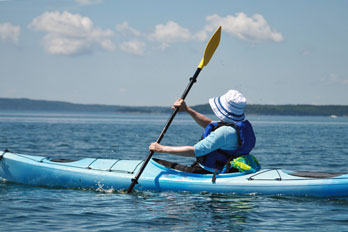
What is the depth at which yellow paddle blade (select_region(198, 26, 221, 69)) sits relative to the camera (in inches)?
312

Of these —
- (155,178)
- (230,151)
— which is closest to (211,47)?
(230,151)

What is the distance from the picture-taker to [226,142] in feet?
20.0

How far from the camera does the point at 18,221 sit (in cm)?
531

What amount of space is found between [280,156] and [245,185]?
791 centimetres

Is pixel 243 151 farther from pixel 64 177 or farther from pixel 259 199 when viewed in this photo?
pixel 64 177

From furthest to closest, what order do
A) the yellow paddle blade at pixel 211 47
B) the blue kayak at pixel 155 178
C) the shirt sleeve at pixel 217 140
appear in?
the yellow paddle blade at pixel 211 47 → the blue kayak at pixel 155 178 → the shirt sleeve at pixel 217 140

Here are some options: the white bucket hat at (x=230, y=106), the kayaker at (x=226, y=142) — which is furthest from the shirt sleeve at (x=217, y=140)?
the white bucket hat at (x=230, y=106)

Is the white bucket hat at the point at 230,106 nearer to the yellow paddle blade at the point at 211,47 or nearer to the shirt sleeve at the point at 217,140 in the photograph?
the shirt sleeve at the point at 217,140

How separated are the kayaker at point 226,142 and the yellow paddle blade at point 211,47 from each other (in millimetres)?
1705

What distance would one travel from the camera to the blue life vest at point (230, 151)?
6.15 m

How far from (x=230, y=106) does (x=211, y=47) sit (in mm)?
2275

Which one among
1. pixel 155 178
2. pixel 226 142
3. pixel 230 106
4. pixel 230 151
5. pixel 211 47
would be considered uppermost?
pixel 211 47

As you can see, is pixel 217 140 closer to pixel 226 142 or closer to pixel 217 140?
pixel 217 140

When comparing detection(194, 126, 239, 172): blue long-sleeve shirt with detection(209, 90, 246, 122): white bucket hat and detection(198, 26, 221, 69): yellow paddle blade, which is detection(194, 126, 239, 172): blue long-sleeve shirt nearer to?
detection(209, 90, 246, 122): white bucket hat
